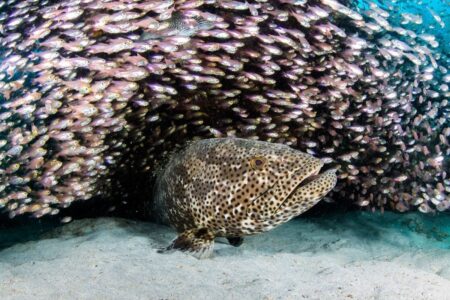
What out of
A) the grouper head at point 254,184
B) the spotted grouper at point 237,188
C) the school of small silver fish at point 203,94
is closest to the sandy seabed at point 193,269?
the spotted grouper at point 237,188

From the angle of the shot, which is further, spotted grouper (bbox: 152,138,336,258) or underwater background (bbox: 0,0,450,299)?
spotted grouper (bbox: 152,138,336,258)

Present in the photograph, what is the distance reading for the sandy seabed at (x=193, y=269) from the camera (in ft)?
11.2

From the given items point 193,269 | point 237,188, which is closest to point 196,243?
point 193,269

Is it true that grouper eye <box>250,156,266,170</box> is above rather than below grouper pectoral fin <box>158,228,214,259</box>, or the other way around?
above

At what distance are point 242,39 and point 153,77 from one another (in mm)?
1525

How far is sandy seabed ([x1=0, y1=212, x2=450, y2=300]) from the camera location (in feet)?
11.2

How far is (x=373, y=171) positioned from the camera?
277 inches

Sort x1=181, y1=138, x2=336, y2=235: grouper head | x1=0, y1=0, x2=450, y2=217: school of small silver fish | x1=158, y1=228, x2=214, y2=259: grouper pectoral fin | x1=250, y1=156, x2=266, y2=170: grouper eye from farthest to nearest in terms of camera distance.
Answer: x1=0, y1=0, x2=450, y2=217: school of small silver fish, x1=158, y1=228, x2=214, y2=259: grouper pectoral fin, x1=250, y1=156, x2=266, y2=170: grouper eye, x1=181, y1=138, x2=336, y2=235: grouper head

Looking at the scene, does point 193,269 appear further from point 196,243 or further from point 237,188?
point 237,188

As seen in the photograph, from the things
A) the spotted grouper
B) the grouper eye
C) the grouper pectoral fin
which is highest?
the grouper eye

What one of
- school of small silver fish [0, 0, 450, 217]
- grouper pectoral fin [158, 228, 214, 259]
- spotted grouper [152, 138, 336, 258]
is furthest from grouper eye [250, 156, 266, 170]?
school of small silver fish [0, 0, 450, 217]

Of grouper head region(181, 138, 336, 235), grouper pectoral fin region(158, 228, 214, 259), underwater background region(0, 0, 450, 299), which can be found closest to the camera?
underwater background region(0, 0, 450, 299)

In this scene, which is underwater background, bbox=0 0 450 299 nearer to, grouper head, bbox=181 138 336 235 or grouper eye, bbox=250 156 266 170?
grouper head, bbox=181 138 336 235

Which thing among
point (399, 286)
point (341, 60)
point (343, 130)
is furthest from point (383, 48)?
point (399, 286)
